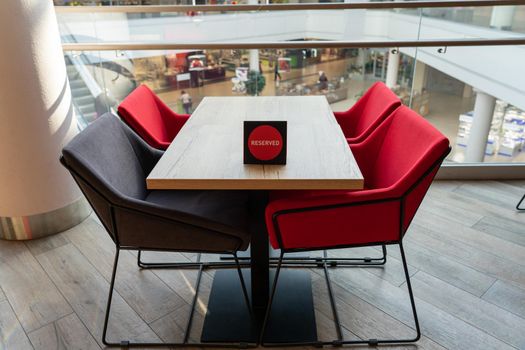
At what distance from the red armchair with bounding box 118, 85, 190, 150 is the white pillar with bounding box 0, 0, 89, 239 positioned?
1.68 ft

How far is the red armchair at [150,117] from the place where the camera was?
2232mm

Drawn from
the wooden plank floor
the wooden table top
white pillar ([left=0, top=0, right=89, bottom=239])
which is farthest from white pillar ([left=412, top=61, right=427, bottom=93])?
white pillar ([left=0, top=0, right=89, bottom=239])

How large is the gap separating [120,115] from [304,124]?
0.91 metres

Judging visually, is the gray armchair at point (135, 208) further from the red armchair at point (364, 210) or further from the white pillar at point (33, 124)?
the white pillar at point (33, 124)

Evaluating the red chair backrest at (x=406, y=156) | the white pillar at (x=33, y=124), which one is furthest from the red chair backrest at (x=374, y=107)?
the white pillar at (x=33, y=124)

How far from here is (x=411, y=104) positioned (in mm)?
3186

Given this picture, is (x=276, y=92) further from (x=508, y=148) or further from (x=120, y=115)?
(x=508, y=148)

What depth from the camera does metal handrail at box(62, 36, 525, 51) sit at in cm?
293

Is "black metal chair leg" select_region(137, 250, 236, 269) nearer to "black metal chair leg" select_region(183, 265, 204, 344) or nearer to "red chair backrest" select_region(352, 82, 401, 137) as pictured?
"black metal chair leg" select_region(183, 265, 204, 344)

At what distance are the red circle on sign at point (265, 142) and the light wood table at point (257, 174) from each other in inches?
1.8

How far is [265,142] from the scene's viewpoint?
1601mm

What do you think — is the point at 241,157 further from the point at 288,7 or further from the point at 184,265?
the point at 288,7

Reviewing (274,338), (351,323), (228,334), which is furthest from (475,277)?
(228,334)

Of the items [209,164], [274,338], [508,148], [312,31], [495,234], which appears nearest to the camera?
[209,164]
